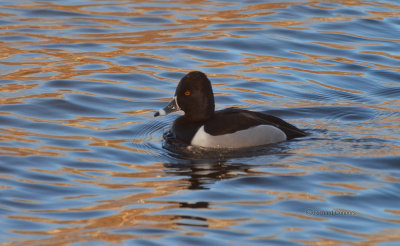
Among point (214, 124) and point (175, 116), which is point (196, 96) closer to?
point (214, 124)

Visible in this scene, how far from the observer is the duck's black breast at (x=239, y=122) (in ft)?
31.0

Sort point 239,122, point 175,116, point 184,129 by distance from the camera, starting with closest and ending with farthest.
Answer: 1. point 239,122
2. point 184,129
3. point 175,116

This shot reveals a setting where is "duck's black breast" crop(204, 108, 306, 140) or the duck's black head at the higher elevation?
the duck's black head

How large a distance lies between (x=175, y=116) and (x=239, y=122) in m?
1.65

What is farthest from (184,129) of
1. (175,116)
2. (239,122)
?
(175,116)

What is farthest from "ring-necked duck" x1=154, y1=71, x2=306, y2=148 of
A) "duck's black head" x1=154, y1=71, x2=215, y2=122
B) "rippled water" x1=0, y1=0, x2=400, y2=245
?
"rippled water" x1=0, y1=0, x2=400, y2=245

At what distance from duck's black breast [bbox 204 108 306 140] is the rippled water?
0.20 metres

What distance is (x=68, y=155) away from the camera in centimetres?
897

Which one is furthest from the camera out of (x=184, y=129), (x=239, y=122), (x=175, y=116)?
(x=175, y=116)

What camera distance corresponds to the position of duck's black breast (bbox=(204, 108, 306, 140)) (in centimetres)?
945

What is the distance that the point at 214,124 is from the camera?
952cm

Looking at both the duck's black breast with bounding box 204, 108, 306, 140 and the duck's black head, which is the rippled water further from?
the duck's black head

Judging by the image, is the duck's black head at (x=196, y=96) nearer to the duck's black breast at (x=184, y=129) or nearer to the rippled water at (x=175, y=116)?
the duck's black breast at (x=184, y=129)

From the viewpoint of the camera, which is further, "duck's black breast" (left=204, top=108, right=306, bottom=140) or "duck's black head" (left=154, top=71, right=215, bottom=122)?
"duck's black head" (left=154, top=71, right=215, bottom=122)
